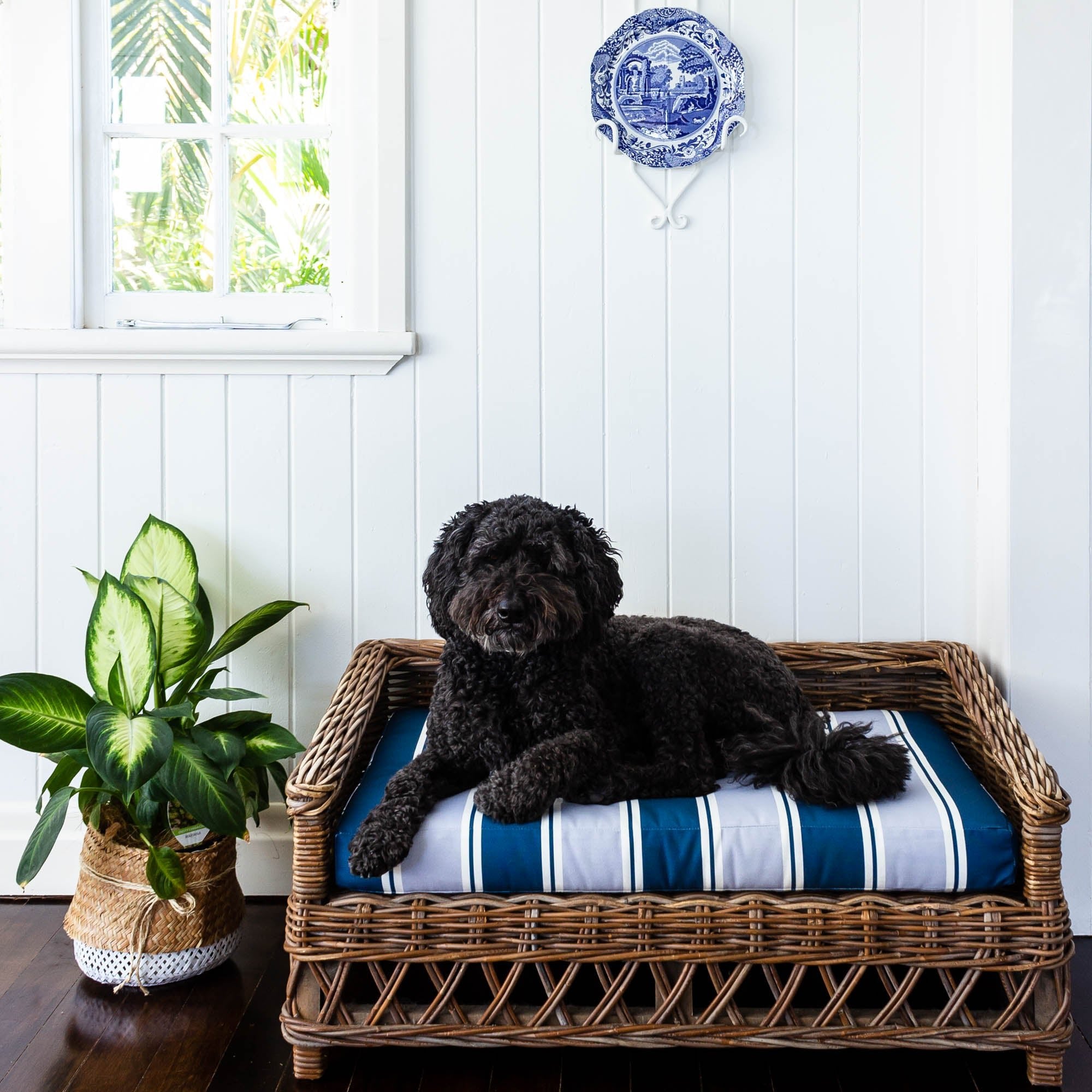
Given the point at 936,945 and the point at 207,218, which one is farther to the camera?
the point at 207,218

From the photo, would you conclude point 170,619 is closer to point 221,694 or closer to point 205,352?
point 221,694

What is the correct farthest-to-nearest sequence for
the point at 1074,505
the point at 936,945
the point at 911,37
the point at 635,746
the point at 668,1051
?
the point at 911,37
the point at 1074,505
the point at 635,746
the point at 668,1051
the point at 936,945

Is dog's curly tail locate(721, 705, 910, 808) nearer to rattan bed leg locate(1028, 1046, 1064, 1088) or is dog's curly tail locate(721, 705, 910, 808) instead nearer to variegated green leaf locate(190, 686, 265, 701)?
rattan bed leg locate(1028, 1046, 1064, 1088)

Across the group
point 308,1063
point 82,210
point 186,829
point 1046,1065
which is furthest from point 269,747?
point 1046,1065

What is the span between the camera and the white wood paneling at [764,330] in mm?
2232

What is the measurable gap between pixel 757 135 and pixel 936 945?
5.42 ft

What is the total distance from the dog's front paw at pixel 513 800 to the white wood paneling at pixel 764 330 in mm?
859

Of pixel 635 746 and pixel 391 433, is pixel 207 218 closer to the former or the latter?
pixel 391 433

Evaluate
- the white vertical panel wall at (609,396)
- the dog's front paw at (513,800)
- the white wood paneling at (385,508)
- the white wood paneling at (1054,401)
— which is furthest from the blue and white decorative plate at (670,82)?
the dog's front paw at (513,800)

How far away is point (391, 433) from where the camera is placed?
90.3 inches

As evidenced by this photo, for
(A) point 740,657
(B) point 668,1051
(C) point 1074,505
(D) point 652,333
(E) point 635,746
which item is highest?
(D) point 652,333

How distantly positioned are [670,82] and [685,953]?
1.73 m

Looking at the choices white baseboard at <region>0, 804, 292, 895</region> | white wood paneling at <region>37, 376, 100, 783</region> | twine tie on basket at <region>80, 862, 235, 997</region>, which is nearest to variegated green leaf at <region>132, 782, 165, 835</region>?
twine tie on basket at <region>80, 862, 235, 997</region>

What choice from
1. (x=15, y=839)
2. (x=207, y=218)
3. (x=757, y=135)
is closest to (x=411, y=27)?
(x=207, y=218)
